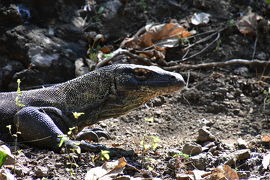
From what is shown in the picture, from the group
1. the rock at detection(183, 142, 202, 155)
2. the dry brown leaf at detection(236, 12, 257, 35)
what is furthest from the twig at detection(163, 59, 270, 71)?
the rock at detection(183, 142, 202, 155)

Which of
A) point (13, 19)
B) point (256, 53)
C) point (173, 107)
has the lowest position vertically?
point (173, 107)

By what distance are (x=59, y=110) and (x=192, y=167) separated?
1.64 metres

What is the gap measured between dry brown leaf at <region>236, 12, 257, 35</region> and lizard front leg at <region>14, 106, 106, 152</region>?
13.9ft

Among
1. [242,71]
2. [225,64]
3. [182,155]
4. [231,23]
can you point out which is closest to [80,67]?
[225,64]

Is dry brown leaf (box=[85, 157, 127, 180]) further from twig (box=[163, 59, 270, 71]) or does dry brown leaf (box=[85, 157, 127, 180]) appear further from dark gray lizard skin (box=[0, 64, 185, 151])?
twig (box=[163, 59, 270, 71])

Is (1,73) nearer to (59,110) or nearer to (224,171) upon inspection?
(59,110)

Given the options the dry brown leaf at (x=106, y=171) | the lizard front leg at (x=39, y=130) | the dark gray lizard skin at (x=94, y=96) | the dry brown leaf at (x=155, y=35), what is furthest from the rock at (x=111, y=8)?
the dry brown leaf at (x=106, y=171)

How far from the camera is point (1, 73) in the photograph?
7055mm

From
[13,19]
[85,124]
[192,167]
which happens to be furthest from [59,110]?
[13,19]

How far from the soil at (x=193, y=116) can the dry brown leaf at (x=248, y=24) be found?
3.8 inches

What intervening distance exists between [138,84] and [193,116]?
1.70 m

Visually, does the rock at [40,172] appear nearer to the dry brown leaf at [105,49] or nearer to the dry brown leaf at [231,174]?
the dry brown leaf at [231,174]

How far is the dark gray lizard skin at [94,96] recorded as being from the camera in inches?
205

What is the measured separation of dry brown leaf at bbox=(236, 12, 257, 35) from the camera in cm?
805
